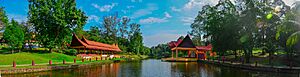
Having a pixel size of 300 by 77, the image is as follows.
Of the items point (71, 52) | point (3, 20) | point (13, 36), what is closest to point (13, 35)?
point (13, 36)

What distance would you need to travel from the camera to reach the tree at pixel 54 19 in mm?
43750

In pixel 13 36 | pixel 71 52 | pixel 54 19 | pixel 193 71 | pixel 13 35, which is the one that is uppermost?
pixel 54 19

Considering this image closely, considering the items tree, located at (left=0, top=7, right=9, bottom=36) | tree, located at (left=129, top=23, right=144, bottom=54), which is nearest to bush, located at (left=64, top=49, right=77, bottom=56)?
tree, located at (left=0, top=7, right=9, bottom=36)

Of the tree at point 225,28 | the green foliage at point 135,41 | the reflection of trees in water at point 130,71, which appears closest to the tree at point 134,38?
the green foliage at point 135,41

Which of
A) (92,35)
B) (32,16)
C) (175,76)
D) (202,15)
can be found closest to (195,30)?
(202,15)

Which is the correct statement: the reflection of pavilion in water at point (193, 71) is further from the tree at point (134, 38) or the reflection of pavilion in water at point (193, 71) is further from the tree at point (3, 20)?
the tree at point (134, 38)

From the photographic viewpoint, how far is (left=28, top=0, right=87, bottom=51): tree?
43750mm

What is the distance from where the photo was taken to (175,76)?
2348cm

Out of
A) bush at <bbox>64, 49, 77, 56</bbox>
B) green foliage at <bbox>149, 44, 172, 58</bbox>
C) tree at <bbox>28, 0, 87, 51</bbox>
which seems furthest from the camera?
green foliage at <bbox>149, 44, 172, 58</bbox>

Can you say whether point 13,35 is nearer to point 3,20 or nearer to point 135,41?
point 3,20

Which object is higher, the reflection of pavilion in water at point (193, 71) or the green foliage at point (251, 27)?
the green foliage at point (251, 27)

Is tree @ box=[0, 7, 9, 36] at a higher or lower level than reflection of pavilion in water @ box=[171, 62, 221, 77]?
higher

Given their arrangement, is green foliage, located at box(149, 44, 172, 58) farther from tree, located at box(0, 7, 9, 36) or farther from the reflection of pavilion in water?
the reflection of pavilion in water

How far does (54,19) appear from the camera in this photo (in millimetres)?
43250
